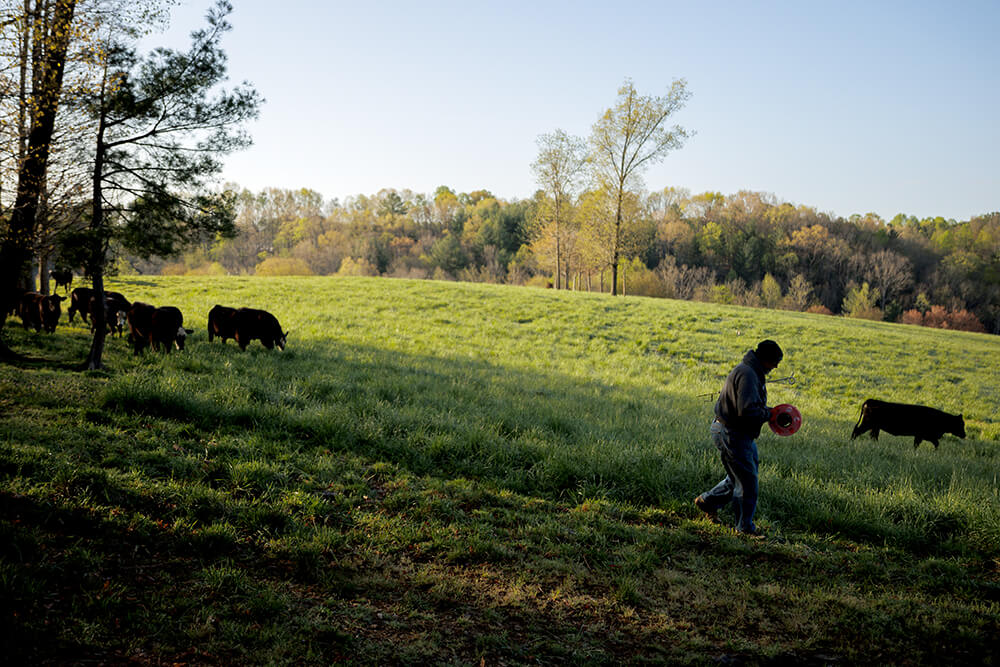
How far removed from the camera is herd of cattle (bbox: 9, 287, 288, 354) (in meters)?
12.6

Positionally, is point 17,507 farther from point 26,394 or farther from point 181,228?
point 181,228

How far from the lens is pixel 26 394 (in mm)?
7938

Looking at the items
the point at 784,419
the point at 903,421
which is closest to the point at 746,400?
the point at 784,419

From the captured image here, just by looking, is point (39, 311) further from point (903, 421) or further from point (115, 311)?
point (903, 421)

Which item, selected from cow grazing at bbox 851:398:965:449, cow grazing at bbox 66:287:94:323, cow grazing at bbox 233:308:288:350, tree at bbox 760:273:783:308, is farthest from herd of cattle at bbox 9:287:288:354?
tree at bbox 760:273:783:308

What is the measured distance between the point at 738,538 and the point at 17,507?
24.0 feet

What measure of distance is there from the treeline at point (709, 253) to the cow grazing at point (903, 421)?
48861 millimetres

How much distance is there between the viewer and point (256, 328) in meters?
14.3

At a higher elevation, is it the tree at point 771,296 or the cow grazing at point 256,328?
the tree at point 771,296

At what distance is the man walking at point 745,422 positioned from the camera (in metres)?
6.20

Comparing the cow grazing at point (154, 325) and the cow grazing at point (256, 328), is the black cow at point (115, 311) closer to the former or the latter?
the cow grazing at point (154, 325)

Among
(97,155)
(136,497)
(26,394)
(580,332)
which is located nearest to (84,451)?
(136,497)

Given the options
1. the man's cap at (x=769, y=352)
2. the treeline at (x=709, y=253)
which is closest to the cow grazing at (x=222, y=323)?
the man's cap at (x=769, y=352)

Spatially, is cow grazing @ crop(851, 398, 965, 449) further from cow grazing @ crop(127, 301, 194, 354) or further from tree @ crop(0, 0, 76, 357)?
tree @ crop(0, 0, 76, 357)
